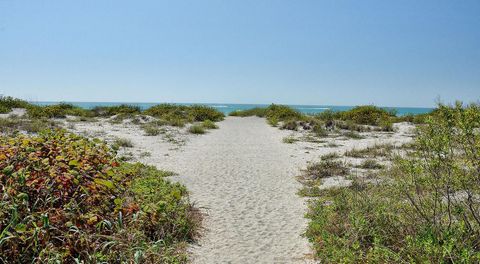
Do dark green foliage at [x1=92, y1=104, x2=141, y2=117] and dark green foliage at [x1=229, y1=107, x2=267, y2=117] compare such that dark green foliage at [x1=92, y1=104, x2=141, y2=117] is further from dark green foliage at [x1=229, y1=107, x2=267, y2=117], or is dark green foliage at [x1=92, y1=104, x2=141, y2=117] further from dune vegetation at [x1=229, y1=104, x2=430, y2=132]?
dune vegetation at [x1=229, y1=104, x2=430, y2=132]

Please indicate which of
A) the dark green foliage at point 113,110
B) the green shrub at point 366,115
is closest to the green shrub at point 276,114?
the green shrub at point 366,115

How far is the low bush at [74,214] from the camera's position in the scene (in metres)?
4.57

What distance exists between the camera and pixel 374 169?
12742mm

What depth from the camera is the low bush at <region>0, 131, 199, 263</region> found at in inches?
180

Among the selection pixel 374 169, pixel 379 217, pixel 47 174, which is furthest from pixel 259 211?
pixel 374 169

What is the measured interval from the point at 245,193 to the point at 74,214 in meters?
5.20

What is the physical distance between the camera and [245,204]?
8.69m

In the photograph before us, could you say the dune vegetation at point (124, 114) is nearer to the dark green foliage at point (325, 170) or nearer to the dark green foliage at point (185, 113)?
the dark green foliage at point (185, 113)

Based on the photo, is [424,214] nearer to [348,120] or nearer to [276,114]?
[348,120]

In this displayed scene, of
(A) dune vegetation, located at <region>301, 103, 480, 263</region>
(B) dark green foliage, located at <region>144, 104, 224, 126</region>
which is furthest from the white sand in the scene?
(B) dark green foliage, located at <region>144, 104, 224, 126</region>

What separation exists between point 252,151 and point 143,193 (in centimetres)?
1058

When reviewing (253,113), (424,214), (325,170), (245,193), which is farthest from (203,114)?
(424,214)

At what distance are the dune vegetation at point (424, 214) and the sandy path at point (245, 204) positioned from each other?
61 cm

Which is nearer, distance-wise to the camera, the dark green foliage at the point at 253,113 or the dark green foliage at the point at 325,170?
the dark green foliage at the point at 325,170
